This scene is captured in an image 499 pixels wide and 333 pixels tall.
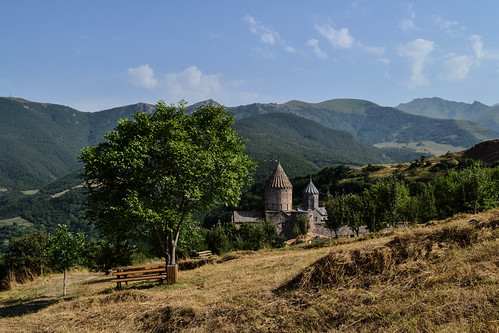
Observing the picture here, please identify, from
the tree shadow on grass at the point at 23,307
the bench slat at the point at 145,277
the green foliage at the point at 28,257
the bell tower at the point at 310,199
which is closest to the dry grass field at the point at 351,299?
the tree shadow on grass at the point at 23,307

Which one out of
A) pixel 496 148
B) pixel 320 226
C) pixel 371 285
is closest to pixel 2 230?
pixel 320 226

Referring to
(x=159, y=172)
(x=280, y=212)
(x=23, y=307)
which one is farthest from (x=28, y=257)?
(x=280, y=212)

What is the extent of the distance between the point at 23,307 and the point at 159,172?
963 cm

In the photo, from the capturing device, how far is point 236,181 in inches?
706

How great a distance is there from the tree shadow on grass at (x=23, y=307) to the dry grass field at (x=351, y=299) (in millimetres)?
2081

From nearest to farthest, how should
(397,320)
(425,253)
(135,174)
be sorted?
(397,320)
(425,253)
(135,174)

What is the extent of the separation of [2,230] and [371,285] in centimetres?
20332

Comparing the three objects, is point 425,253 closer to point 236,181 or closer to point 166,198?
point 236,181

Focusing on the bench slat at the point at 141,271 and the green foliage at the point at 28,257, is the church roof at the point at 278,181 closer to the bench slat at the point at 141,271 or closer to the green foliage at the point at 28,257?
the green foliage at the point at 28,257

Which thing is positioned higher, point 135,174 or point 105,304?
point 135,174

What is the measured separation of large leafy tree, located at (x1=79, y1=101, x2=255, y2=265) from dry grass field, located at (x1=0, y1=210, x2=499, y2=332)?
4.37 meters

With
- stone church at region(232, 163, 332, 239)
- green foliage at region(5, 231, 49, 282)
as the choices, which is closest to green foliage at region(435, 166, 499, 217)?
stone church at region(232, 163, 332, 239)

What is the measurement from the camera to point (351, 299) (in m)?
8.13

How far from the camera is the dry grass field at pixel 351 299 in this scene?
6711 mm
